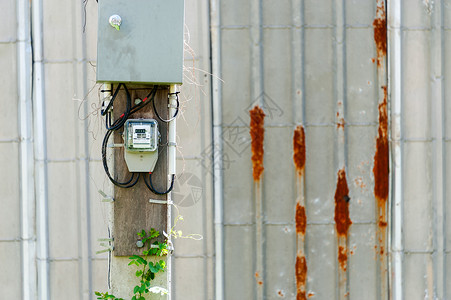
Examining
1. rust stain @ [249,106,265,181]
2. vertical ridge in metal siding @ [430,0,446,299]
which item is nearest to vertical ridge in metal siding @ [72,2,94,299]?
rust stain @ [249,106,265,181]

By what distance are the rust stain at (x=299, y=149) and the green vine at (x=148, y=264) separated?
2.46m

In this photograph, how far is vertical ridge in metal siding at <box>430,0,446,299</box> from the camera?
5.33 m

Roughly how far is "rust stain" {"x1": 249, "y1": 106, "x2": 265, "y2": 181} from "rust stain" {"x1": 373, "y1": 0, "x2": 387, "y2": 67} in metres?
1.42

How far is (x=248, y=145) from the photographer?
5.37m

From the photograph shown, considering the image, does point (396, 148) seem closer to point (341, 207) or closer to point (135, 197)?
point (341, 207)

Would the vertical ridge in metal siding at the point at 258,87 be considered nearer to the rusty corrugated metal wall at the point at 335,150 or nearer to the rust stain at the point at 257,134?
the rusty corrugated metal wall at the point at 335,150

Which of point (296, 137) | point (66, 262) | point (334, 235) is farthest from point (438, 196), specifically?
point (66, 262)

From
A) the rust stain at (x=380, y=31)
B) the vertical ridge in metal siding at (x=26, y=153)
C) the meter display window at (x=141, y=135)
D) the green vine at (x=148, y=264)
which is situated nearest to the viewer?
the meter display window at (x=141, y=135)

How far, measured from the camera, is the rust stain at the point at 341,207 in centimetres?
535

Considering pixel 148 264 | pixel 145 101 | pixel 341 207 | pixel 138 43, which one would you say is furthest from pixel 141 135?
pixel 341 207

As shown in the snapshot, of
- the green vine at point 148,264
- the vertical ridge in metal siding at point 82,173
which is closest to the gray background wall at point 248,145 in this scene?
the vertical ridge in metal siding at point 82,173

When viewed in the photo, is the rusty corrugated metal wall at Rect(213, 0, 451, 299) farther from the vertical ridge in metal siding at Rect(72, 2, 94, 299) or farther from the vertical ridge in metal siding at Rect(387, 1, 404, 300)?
the vertical ridge in metal siding at Rect(72, 2, 94, 299)

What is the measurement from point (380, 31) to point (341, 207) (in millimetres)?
1976

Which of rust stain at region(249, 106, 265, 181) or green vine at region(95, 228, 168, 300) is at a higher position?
rust stain at region(249, 106, 265, 181)
